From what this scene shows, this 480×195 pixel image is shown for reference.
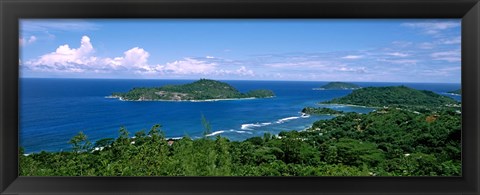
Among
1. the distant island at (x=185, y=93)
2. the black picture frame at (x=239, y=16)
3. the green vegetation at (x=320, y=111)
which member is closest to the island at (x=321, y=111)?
the green vegetation at (x=320, y=111)

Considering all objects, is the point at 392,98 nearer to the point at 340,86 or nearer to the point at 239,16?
the point at 340,86

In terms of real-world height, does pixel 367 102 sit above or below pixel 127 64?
below

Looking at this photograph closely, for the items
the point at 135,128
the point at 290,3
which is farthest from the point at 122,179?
the point at 135,128

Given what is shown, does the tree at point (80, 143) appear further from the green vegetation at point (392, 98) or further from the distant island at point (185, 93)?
the green vegetation at point (392, 98)

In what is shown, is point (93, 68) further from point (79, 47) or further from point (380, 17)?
point (380, 17)

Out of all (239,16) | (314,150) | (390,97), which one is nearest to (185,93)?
(314,150)

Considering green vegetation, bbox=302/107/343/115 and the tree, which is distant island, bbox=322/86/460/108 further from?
the tree

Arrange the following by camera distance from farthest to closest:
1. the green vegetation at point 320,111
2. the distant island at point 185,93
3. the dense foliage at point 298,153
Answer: the green vegetation at point 320,111, the distant island at point 185,93, the dense foliage at point 298,153
